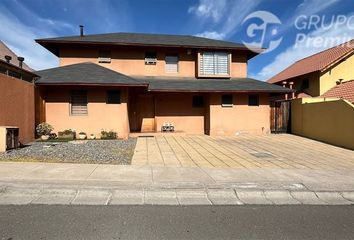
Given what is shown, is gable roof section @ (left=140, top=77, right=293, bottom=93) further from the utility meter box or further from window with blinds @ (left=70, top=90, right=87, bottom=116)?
the utility meter box

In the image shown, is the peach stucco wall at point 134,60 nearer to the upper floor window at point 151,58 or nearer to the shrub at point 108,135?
the upper floor window at point 151,58

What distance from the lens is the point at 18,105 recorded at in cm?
1170

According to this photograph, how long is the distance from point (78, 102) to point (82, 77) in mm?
1429

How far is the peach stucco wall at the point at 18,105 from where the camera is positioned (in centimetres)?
1061

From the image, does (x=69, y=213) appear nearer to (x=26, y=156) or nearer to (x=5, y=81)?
(x=26, y=156)

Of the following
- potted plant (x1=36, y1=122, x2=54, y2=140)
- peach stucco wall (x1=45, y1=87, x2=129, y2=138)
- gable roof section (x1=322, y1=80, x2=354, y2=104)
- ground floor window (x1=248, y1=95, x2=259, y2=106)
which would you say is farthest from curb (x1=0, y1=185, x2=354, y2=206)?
gable roof section (x1=322, y1=80, x2=354, y2=104)

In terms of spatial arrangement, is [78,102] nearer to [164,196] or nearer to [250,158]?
[250,158]

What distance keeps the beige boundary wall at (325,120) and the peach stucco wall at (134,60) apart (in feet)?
20.4

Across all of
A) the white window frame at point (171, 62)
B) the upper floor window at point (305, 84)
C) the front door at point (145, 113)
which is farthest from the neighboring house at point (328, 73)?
the front door at point (145, 113)

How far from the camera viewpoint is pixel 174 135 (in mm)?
16875

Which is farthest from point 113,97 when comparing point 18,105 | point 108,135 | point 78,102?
point 18,105

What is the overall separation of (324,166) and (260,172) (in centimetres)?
270

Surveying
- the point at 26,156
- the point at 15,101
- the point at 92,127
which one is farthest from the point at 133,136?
the point at 26,156

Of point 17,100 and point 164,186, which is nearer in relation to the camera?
point 164,186
